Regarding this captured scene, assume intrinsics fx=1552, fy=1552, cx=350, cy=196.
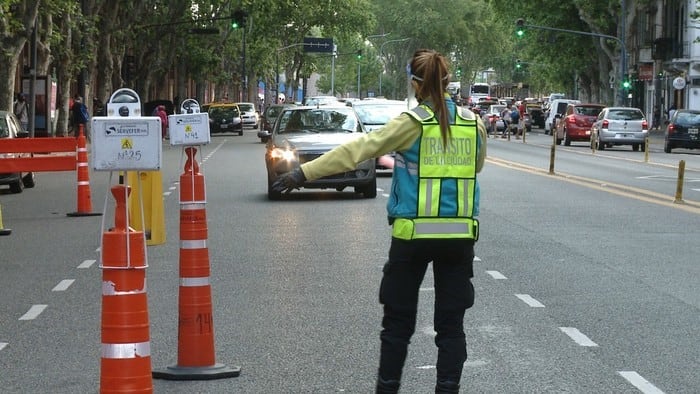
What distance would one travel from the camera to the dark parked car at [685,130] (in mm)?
49406

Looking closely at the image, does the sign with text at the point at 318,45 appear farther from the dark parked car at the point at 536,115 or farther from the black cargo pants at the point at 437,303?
the black cargo pants at the point at 437,303

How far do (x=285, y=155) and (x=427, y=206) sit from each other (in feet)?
52.9

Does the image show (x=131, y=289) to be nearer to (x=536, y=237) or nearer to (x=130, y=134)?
(x=130, y=134)

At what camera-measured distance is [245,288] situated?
39.5ft

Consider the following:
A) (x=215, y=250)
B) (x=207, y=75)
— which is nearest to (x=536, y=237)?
(x=215, y=250)

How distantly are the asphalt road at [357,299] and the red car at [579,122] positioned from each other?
35210 millimetres

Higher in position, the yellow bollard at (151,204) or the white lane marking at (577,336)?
the yellow bollard at (151,204)

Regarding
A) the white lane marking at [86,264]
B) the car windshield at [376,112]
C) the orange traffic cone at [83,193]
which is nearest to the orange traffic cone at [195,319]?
the white lane marking at [86,264]

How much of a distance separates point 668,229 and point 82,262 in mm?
6947

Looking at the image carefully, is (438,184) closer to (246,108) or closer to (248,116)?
(248,116)

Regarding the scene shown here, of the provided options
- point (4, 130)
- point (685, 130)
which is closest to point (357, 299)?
point (4, 130)

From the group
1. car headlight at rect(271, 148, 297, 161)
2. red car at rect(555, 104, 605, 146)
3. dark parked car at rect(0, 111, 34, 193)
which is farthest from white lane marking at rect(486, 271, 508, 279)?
red car at rect(555, 104, 605, 146)

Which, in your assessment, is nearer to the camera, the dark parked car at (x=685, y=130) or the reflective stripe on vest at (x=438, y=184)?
the reflective stripe on vest at (x=438, y=184)

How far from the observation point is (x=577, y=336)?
944 cm
